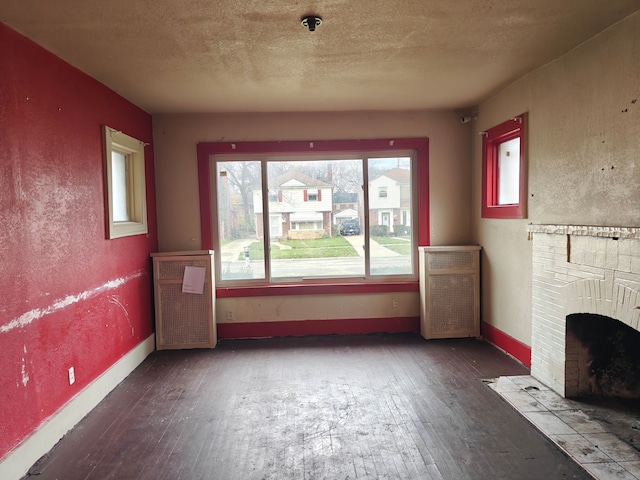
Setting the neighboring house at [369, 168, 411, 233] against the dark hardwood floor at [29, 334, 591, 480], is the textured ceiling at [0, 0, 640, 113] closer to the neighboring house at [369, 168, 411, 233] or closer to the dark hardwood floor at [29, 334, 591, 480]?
the neighboring house at [369, 168, 411, 233]

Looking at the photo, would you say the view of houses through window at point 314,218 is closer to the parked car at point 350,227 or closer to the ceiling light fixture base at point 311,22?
the parked car at point 350,227

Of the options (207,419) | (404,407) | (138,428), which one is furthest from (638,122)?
(138,428)

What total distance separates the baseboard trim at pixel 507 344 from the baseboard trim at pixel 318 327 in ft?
2.56

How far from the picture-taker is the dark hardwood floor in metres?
2.32

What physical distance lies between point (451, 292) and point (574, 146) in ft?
6.88

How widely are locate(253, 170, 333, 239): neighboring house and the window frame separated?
1.73 m

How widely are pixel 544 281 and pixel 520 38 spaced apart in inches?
72.2

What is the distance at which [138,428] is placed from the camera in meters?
2.83

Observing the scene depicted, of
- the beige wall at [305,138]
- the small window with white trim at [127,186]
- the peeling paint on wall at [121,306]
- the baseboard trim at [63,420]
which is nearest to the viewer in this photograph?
the baseboard trim at [63,420]

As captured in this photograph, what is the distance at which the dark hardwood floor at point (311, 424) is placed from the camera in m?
2.32

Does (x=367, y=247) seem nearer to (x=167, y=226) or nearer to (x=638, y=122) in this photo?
(x=167, y=226)

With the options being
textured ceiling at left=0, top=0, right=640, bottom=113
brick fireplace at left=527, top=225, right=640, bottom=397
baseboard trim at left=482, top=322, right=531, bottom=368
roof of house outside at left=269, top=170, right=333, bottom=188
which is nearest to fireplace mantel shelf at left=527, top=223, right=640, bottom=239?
brick fireplace at left=527, top=225, right=640, bottom=397

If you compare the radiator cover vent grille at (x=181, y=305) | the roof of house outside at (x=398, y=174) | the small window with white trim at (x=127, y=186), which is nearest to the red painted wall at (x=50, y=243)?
the small window with white trim at (x=127, y=186)

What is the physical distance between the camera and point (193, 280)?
445 centimetres
